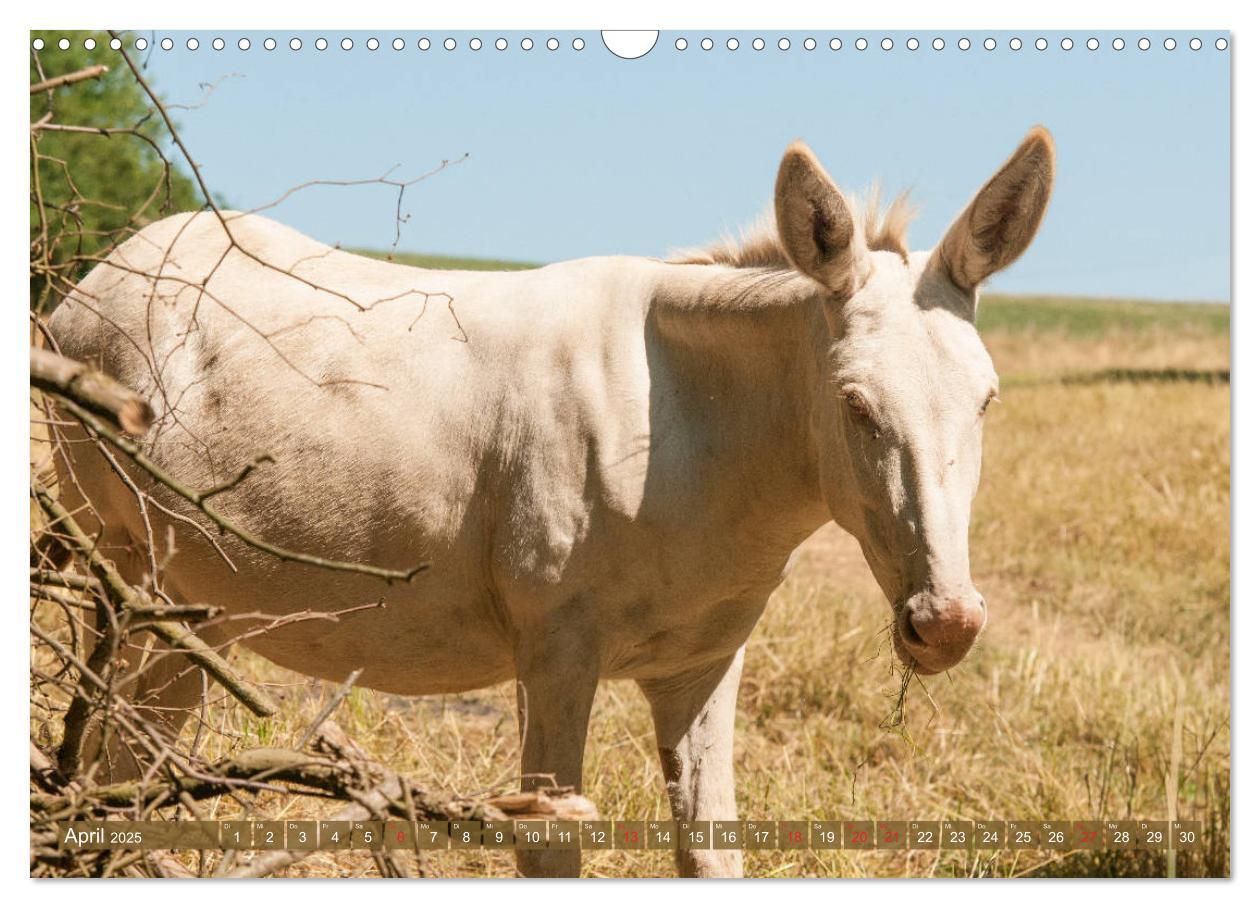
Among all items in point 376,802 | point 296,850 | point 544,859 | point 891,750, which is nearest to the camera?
point 376,802

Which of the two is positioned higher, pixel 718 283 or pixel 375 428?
pixel 718 283

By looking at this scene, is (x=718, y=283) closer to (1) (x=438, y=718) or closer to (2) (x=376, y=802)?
(2) (x=376, y=802)

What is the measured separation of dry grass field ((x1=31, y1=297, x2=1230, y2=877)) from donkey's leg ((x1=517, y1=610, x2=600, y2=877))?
0.23 m

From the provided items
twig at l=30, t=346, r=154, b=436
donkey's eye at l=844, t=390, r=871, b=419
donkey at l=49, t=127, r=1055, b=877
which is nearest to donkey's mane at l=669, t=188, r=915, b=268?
donkey at l=49, t=127, r=1055, b=877

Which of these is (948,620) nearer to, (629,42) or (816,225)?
(816,225)

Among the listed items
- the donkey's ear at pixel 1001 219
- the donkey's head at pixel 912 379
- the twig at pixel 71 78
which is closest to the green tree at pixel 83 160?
the twig at pixel 71 78

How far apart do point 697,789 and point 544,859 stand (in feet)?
2.28

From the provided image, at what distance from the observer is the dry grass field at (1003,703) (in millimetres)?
4102

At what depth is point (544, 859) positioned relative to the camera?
3.18 m

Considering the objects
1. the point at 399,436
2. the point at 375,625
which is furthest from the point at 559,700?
the point at 399,436

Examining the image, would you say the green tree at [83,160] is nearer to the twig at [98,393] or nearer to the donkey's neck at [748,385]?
the twig at [98,393]

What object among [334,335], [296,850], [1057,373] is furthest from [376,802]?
[1057,373]

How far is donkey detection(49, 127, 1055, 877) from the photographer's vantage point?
294cm

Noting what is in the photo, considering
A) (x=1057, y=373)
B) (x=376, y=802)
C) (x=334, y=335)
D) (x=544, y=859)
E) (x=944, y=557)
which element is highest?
(x=1057, y=373)
